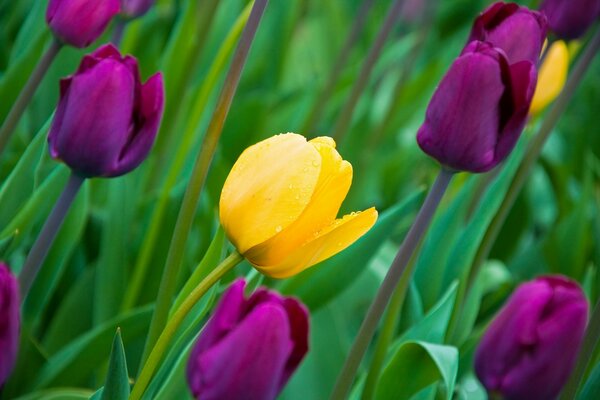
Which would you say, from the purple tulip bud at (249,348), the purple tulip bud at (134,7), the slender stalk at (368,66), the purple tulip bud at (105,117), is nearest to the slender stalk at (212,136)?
the purple tulip bud at (105,117)

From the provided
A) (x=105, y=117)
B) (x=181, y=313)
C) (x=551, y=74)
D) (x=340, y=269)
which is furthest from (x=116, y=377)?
(x=551, y=74)

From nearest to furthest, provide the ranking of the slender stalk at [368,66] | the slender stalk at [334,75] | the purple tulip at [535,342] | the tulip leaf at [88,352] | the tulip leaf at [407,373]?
the purple tulip at [535,342], the tulip leaf at [407,373], the tulip leaf at [88,352], the slender stalk at [368,66], the slender stalk at [334,75]

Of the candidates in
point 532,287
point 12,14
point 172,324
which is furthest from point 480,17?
point 12,14

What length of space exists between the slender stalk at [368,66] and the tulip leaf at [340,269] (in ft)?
0.71

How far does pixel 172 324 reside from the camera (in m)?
0.61

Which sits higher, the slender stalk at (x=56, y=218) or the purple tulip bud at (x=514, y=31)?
the purple tulip bud at (x=514, y=31)

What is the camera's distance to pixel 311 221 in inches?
23.5

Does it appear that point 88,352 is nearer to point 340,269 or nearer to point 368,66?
point 340,269

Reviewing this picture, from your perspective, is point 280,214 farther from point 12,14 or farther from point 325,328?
point 12,14

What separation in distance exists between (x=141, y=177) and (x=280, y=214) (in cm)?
66

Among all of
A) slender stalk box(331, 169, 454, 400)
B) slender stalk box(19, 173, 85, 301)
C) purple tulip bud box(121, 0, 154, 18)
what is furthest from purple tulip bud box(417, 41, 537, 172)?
purple tulip bud box(121, 0, 154, 18)

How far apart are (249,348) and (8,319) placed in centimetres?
12

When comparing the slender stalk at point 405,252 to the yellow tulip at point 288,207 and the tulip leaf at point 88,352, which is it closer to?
the yellow tulip at point 288,207

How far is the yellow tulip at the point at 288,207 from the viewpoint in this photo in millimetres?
597
